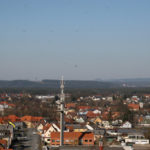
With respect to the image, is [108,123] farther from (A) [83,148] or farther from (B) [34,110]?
(A) [83,148]

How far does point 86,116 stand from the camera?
39.7 meters

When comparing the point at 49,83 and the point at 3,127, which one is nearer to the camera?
the point at 3,127

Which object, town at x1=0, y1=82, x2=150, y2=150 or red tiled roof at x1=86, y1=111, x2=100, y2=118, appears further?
red tiled roof at x1=86, y1=111, x2=100, y2=118

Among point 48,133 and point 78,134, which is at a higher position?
point 78,134

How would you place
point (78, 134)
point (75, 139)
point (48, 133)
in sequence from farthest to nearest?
point (48, 133) < point (78, 134) < point (75, 139)

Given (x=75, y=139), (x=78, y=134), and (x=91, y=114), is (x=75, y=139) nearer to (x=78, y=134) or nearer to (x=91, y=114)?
(x=78, y=134)

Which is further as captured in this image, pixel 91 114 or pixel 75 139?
pixel 91 114

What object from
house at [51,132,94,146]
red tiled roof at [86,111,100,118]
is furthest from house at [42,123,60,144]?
red tiled roof at [86,111,100,118]

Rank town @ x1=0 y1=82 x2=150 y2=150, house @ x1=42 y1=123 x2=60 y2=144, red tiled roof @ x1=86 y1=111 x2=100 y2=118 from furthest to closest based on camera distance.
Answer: red tiled roof @ x1=86 y1=111 x2=100 y2=118 < house @ x1=42 y1=123 x2=60 y2=144 < town @ x1=0 y1=82 x2=150 y2=150

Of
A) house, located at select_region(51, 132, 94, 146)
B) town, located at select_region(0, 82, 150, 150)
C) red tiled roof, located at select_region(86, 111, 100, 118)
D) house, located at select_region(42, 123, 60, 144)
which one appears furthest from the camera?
red tiled roof, located at select_region(86, 111, 100, 118)

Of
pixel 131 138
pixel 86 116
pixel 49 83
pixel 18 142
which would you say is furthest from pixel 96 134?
pixel 49 83

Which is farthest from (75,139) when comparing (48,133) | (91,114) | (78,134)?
(91,114)

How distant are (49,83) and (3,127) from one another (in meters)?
121

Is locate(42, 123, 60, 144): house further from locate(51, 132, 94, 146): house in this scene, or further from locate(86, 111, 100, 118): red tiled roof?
locate(86, 111, 100, 118): red tiled roof
